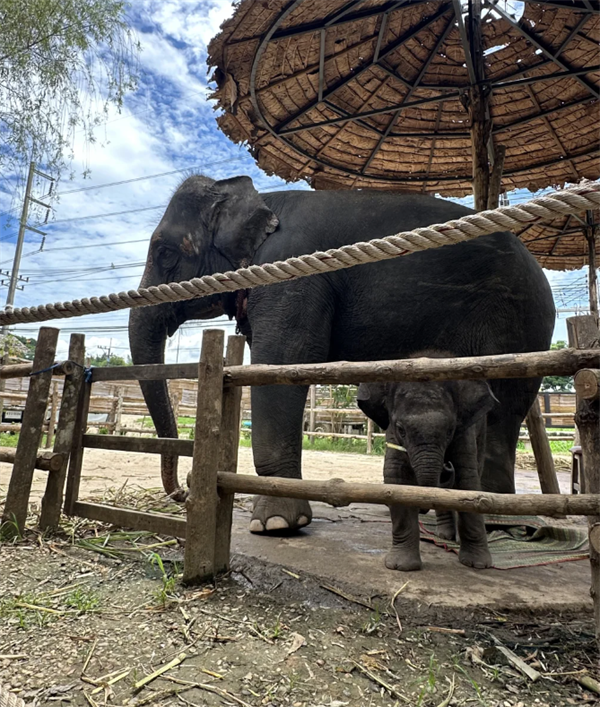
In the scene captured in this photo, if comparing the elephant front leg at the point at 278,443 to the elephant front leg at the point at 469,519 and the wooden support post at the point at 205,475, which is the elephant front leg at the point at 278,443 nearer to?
the wooden support post at the point at 205,475

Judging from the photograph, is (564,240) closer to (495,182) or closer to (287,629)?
(495,182)

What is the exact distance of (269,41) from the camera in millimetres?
4137

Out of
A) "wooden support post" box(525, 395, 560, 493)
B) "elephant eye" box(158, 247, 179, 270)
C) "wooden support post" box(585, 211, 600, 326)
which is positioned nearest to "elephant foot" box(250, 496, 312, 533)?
"elephant eye" box(158, 247, 179, 270)

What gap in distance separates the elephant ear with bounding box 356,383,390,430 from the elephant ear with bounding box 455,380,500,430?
1.38 ft

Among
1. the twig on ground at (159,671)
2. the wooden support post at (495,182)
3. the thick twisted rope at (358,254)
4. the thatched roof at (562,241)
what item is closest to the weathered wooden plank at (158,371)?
the thick twisted rope at (358,254)

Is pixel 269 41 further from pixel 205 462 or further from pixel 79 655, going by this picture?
pixel 79 655

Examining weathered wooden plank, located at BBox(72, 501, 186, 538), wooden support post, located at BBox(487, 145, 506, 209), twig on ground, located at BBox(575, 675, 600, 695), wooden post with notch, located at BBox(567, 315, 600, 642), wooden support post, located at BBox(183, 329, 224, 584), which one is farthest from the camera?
wooden support post, located at BBox(487, 145, 506, 209)

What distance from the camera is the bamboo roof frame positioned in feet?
13.9

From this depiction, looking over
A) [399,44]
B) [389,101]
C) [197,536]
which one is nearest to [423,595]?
[197,536]

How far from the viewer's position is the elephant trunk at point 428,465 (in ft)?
8.14

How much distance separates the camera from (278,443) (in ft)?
11.0

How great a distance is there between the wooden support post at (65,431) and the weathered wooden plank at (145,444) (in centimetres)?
13

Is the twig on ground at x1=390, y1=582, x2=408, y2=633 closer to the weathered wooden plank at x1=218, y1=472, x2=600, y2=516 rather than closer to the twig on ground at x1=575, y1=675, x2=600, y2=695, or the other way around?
the weathered wooden plank at x1=218, y1=472, x2=600, y2=516

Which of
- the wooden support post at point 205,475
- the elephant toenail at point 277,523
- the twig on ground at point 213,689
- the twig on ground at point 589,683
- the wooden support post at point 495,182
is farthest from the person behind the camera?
the wooden support post at point 495,182
